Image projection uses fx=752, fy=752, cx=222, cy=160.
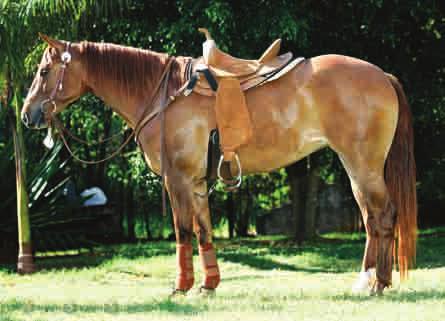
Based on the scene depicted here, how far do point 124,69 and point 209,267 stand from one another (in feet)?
5.73

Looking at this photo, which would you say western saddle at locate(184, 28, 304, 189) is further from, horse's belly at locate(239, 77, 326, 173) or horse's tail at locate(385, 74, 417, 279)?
horse's tail at locate(385, 74, 417, 279)

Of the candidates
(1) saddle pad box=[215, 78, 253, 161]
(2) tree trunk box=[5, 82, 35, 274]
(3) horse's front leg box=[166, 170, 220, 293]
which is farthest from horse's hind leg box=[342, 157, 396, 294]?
(2) tree trunk box=[5, 82, 35, 274]

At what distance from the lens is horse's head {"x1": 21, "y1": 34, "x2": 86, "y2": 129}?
6141mm

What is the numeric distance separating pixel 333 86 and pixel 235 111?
786mm

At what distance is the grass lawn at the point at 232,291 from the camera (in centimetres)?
494

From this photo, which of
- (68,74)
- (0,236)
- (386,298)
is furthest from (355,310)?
(0,236)

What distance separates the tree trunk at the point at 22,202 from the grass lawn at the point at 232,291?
22 centimetres

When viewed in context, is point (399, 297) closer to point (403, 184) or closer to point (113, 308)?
point (403, 184)

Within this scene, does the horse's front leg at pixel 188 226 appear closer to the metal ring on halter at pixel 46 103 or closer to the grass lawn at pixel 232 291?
the grass lawn at pixel 232 291

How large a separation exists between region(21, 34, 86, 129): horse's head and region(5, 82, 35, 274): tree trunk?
12.5ft

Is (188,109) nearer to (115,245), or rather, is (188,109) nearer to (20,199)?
(20,199)

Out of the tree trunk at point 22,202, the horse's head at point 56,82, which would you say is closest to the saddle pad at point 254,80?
the horse's head at point 56,82

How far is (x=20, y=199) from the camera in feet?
33.0

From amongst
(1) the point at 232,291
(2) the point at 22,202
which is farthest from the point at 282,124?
(2) the point at 22,202
